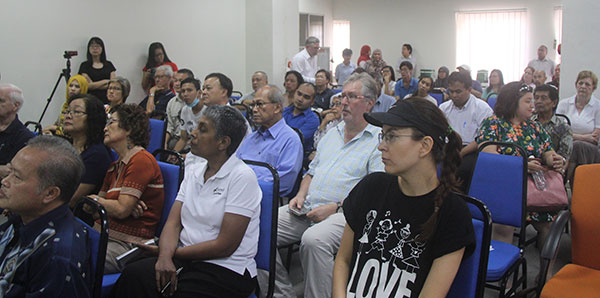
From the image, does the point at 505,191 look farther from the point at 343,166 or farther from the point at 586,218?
the point at 343,166

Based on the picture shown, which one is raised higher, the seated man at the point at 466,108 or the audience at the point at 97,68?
the audience at the point at 97,68

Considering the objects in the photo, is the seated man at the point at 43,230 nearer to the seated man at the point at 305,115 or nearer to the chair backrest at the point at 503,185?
the chair backrest at the point at 503,185

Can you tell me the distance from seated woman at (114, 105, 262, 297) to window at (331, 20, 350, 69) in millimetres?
11649

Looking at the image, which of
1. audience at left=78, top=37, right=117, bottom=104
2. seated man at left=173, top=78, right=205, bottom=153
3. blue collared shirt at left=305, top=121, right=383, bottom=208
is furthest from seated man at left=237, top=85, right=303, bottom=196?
audience at left=78, top=37, right=117, bottom=104

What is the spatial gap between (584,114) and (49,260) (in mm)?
4859

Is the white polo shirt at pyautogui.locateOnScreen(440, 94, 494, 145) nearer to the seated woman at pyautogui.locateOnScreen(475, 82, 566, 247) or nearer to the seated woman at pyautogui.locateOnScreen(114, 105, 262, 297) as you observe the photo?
the seated woman at pyautogui.locateOnScreen(475, 82, 566, 247)

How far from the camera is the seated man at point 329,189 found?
2416 mm

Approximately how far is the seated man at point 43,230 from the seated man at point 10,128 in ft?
5.75

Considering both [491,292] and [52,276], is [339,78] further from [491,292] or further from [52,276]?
[52,276]

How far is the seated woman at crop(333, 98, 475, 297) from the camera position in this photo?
1568 mm

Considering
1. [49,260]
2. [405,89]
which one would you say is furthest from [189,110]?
[405,89]

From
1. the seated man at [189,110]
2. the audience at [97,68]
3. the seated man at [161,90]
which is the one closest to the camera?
the seated man at [189,110]

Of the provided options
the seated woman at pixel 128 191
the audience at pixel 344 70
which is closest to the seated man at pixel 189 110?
the seated woman at pixel 128 191

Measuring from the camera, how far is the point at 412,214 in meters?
1.64
